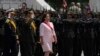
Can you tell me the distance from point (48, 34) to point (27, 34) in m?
0.65

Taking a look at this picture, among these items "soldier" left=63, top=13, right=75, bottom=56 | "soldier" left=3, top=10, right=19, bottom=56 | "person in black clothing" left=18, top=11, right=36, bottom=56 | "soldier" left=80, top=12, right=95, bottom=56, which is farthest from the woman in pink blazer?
"soldier" left=80, top=12, right=95, bottom=56

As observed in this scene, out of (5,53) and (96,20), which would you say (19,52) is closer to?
(5,53)

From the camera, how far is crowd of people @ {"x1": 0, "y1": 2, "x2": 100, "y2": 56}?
1777 centimetres

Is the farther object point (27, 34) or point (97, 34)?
point (97, 34)

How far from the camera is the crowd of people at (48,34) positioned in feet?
58.3

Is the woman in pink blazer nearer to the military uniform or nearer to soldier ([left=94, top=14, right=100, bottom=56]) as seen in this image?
the military uniform

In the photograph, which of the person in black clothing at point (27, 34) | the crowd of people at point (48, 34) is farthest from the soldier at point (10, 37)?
the person in black clothing at point (27, 34)

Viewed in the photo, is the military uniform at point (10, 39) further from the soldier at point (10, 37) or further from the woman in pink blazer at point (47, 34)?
the woman in pink blazer at point (47, 34)

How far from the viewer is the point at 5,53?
18.0 meters

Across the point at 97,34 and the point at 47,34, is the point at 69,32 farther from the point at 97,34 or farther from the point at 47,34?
the point at 97,34

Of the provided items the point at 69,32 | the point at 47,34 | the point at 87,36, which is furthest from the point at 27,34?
the point at 87,36

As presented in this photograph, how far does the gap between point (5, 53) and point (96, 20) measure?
300cm

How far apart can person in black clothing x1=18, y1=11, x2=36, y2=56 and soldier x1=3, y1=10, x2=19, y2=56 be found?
29 cm

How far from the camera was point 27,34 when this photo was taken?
1792cm
